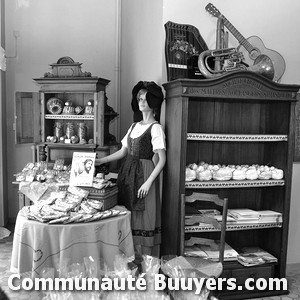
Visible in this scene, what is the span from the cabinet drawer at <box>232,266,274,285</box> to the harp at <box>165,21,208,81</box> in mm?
1757

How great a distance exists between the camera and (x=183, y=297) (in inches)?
64.3

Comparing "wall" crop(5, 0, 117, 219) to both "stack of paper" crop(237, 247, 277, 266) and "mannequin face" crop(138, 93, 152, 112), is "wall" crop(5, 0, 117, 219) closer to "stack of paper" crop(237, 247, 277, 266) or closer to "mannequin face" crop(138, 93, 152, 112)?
"mannequin face" crop(138, 93, 152, 112)

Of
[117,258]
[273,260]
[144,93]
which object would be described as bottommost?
[273,260]

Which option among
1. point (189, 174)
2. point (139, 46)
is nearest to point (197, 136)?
point (189, 174)

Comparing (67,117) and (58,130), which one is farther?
(58,130)

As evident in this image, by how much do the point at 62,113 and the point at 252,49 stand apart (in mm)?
2068

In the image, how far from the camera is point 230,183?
3264mm

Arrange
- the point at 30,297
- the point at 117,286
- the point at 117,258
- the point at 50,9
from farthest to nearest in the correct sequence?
the point at 50,9, the point at 30,297, the point at 117,258, the point at 117,286

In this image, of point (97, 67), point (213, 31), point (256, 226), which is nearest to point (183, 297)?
point (256, 226)

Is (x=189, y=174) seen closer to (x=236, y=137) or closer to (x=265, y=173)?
(x=236, y=137)

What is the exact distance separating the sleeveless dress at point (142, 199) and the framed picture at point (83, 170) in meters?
0.42

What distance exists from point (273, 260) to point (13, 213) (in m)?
3.47

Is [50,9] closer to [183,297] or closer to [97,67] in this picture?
[97,67]

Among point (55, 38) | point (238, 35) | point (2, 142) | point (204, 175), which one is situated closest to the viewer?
point (204, 175)
